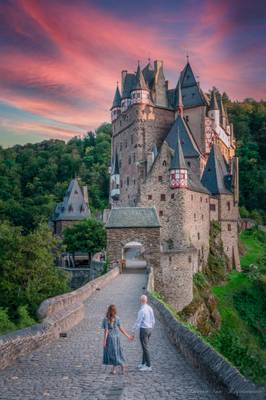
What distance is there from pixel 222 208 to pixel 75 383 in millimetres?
43379

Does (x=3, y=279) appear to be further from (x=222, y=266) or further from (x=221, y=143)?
(x=221, y=143)

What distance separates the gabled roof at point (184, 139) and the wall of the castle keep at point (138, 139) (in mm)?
3905

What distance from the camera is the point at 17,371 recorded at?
948cm

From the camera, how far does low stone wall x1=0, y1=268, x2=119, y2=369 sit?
32.3ft

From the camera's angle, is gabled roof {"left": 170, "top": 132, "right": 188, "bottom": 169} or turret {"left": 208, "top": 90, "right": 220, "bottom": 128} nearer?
gabled roof {"left": 170, "top": 132, "right": 188, "bottom": 169}

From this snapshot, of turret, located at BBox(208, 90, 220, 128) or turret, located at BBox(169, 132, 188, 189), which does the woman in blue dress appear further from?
turret, located at BBox(208, 90, 220, 128)

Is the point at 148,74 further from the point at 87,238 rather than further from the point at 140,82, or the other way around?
the point at 87,238

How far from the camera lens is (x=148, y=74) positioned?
211 feet

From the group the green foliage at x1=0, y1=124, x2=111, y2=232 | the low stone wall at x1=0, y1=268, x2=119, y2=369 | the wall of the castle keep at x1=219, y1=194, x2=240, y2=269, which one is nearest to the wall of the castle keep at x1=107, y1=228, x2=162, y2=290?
the low stone wall at x1=0, y1=268, x2=119, y2=369

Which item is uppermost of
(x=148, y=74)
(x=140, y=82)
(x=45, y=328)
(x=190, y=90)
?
(x=148, y=74)

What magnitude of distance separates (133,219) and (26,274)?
29.4 ft

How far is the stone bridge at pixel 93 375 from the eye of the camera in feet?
26.2

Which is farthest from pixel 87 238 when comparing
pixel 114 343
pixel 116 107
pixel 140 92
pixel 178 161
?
pixel 114 343

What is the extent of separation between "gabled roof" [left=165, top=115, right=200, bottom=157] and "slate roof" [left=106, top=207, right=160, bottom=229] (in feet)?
68.5
